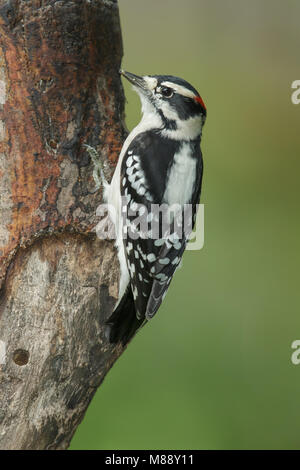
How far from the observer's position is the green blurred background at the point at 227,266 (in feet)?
14.8

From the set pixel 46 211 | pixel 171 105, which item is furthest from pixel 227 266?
pixel 46 211

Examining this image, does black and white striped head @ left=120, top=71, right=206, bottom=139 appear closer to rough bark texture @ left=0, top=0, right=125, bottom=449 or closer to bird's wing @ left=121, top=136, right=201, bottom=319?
bird's wing @ left=121, top=136, right=201, bottom=319

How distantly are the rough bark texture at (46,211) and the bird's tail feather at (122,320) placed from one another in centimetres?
10

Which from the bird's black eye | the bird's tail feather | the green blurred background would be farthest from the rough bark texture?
the green blurred background

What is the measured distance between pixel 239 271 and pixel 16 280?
258 centimetres

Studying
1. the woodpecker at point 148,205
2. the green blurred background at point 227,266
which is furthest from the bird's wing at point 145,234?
the green blurred background at point 227,266

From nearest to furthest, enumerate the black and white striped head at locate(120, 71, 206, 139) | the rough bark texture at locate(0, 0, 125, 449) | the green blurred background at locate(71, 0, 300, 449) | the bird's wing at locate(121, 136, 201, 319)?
the rough bark texture at locate(0, 0, 125, 449)
the bird's wing at locate(121, 136, 201, 319)
the black and white striped head at locate(120, 71, 206, 139)
the green blurred background at locate(71, 0, 300, 449)

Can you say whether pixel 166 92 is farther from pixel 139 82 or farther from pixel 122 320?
pixel 122 320

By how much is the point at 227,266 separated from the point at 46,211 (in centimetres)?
249

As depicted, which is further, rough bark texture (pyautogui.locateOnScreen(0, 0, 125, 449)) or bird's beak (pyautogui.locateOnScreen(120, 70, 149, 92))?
bird's beak (pyautogui.locateOnScreen(120, 70, 149, 92))

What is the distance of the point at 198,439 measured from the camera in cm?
442

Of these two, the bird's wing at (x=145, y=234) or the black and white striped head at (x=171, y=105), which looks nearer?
the bird's wing at (x=145, y=234)

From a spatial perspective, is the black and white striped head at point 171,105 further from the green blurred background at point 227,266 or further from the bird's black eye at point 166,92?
the green blurred background at point 227,266

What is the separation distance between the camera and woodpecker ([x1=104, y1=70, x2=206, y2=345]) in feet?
9.84
